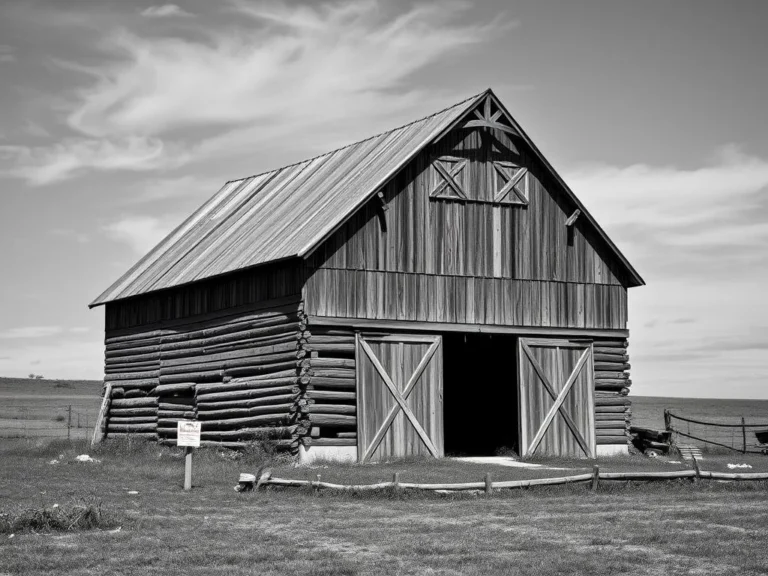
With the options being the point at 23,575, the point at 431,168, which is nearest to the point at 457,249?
the point at 431,168

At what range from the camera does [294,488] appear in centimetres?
2295

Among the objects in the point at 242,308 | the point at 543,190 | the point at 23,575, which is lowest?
the point at 23,575

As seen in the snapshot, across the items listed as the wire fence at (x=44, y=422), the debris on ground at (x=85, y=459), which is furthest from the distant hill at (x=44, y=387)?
the debris on ground at (x=85, y=459)

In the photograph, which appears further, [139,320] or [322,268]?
[139,320]

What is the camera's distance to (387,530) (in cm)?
1772

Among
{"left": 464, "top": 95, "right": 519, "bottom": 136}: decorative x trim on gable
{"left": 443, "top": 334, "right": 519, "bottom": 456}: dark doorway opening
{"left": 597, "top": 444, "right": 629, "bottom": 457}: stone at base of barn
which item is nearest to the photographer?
{"left": 464, "top": 95, "right": 519, "bottom": 136}: decorative x trim on gable

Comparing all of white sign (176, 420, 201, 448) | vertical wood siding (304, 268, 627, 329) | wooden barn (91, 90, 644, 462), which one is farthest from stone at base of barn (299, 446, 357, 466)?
white sign (176, 420, 201, 448)

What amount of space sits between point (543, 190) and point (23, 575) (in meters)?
22.0

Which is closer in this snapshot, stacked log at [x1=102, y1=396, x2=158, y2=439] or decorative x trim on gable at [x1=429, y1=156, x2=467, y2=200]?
decorative x trim on gable at [x1=429, y1=156, x2=467, y2=200]

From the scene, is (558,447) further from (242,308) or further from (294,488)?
(294,488)

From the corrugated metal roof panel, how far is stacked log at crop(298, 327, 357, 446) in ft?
8.08

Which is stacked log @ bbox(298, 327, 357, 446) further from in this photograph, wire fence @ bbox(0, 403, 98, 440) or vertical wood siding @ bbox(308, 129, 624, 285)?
wire fence @ bbox(0, 403, 98, 440)

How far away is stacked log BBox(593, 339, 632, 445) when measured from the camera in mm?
33719

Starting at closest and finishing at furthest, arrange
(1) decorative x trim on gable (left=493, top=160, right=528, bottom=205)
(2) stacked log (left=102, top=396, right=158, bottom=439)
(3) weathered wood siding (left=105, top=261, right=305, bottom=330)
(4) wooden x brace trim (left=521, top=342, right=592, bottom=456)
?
(3) weathered wood siding (left=105, top=261, right=305, bottom=330)
(4) wooden x brace trim (left=521, top=342, right=592, bottom=456)
(1) decorative x trim on gable (left=493, top=160, right=528, bottom=205)
(2) stacked log (left=102, top=396, right=158, bottom=439)
